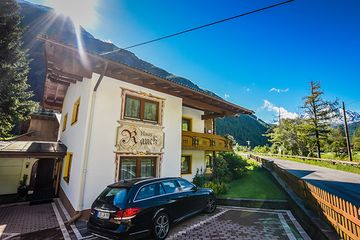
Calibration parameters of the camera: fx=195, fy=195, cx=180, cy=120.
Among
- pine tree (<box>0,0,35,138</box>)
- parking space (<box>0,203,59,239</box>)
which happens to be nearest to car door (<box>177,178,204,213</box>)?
parking space (<box>0,203,59,239</box>)

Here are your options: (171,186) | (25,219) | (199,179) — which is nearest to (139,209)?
(171,186)

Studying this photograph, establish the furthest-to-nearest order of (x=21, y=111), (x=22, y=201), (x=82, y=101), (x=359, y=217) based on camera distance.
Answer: (x=21, y=111), (x=22, y=201), (x=82, y=101), (x=359, y=217)

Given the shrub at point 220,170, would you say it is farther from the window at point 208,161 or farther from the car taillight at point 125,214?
the car taillight at point 125,214

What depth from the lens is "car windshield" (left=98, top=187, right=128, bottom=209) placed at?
523cm

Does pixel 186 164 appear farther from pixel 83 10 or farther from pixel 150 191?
pixel 83 10

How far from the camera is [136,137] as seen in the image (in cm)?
924

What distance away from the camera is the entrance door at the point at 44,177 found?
13274 millimetres

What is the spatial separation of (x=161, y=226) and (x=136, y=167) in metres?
3.99

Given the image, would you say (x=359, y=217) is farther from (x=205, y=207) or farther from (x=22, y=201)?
(x=22, y=201)

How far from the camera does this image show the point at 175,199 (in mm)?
6398

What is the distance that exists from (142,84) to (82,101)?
2946 mm

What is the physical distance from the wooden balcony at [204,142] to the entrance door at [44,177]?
31.2 ft

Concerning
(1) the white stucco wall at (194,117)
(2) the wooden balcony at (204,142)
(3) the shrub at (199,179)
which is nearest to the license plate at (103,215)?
(2) the wooden balcony at (204,142)

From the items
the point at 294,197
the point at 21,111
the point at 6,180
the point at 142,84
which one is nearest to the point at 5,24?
the point at 21,111
